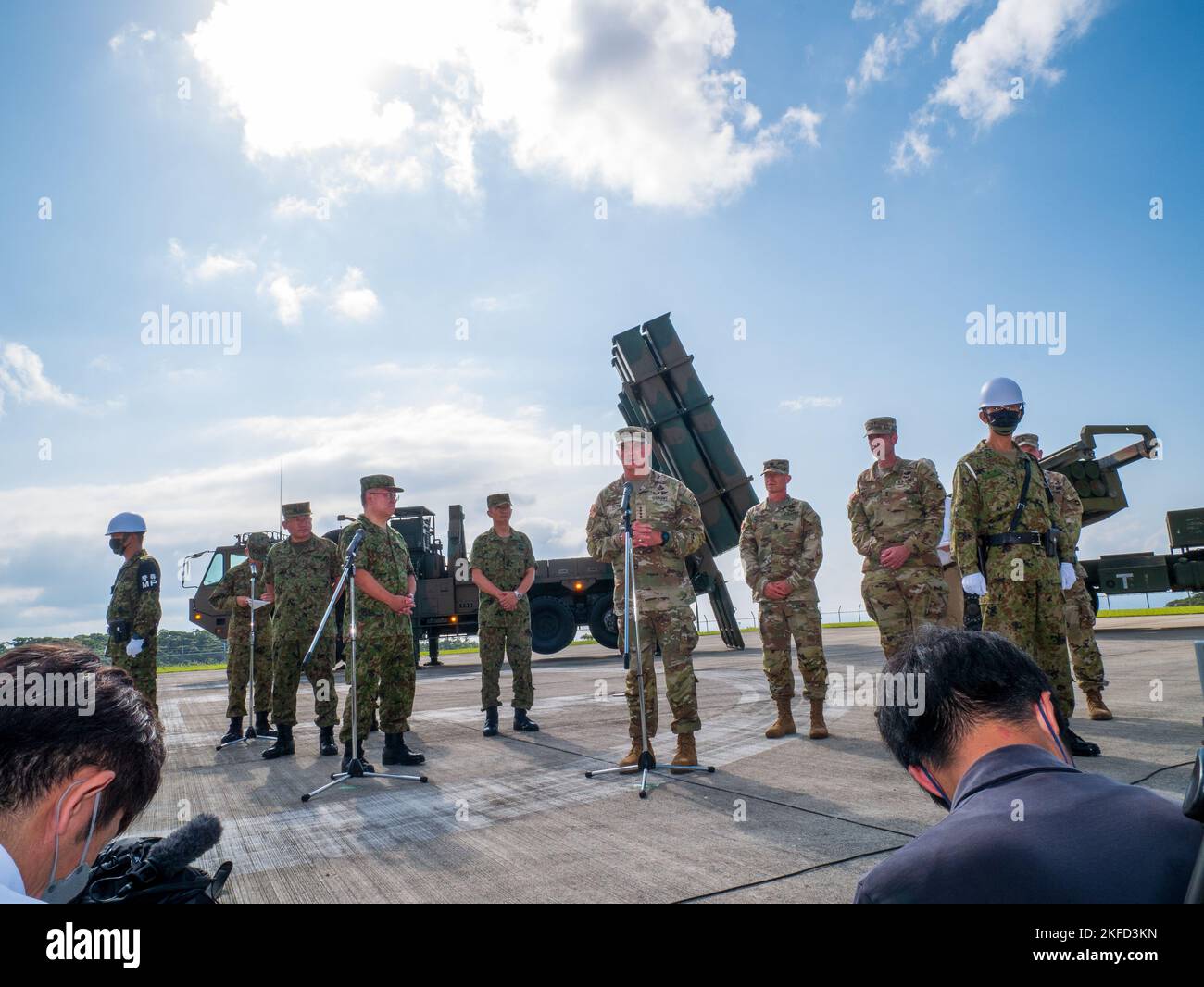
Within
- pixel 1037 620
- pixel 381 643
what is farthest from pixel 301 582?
pixel 1037 620

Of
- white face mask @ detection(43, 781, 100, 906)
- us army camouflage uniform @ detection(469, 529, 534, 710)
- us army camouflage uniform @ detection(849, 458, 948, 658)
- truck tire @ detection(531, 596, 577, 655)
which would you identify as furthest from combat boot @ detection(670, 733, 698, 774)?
truck tire @ detection(531, 596, 577, 655)

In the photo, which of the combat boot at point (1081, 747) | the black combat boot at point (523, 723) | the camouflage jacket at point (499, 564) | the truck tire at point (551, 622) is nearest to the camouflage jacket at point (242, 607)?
the camouflage jacket at point (499, 564)

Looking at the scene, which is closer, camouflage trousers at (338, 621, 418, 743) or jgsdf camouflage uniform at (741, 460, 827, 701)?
camouflage trousers at (338, 621, 418, 743)

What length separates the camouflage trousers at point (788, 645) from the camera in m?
5.38

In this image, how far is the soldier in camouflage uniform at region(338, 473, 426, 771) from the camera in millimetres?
5176

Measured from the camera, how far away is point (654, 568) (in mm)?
4852

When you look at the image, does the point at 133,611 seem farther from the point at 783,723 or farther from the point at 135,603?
the point at 783,723

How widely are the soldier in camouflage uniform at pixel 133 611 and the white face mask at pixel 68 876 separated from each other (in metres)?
5.57

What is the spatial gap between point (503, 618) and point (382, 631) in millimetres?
1667

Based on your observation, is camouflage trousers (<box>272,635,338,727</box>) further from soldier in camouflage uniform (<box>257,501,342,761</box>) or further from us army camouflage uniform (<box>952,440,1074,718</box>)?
us army camouflage uniform (<box>952,440,1074,718</box>)

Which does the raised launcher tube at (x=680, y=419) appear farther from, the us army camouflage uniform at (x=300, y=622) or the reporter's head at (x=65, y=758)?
the reporter's head at (x=65, y=758)

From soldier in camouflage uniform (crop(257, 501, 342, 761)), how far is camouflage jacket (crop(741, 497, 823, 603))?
326cm

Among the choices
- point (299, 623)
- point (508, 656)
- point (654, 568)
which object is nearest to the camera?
point (654, 568)
